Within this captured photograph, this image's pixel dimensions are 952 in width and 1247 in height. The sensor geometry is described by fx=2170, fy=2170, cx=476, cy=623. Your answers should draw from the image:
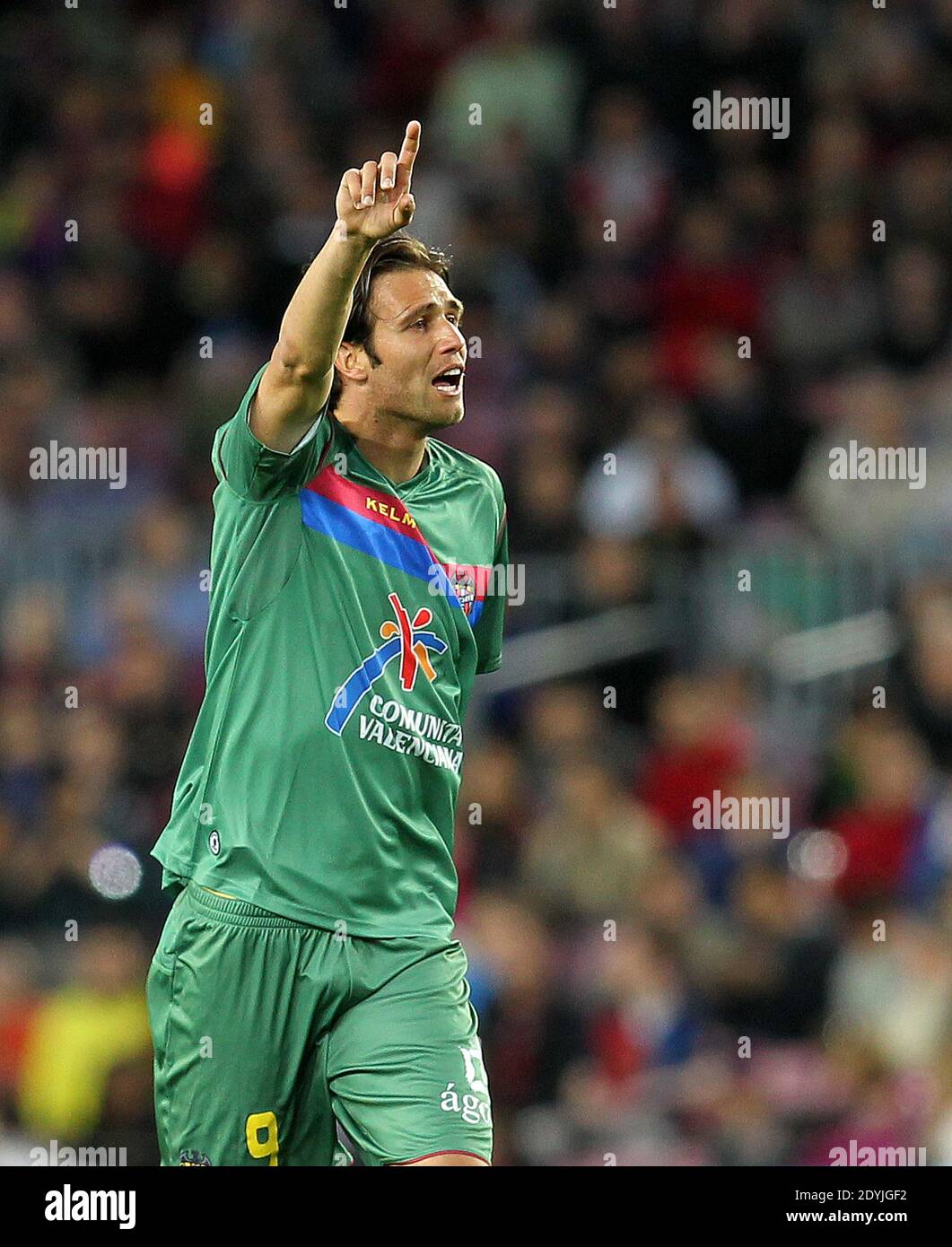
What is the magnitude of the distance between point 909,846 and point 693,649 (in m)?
1.09

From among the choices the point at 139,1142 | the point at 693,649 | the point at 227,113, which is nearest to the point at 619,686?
the point at 693,649

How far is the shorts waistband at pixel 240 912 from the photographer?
4.34m

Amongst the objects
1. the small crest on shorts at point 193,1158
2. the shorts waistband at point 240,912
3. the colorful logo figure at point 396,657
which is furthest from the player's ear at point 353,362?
the small crest on shorts at point 193,1158

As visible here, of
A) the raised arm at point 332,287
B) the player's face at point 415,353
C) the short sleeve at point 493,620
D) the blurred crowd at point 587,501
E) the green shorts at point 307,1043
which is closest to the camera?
the raised arm at point 332,287

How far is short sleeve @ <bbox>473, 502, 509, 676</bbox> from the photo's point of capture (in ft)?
15.8

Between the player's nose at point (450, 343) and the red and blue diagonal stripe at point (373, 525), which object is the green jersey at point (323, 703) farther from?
the player's nose at point (450, 343)

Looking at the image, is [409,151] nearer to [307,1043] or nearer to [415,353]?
[415,353]

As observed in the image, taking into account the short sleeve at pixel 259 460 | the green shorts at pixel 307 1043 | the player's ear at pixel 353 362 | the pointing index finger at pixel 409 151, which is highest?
the pointing index finger at pixel 409 151

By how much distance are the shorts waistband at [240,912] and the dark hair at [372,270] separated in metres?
1.06

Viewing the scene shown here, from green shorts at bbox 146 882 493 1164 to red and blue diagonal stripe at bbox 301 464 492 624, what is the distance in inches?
30.2

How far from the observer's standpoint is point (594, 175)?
9.84 m

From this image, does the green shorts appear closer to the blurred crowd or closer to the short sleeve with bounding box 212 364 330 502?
the short sleeve with bounding box 212 364 330 502

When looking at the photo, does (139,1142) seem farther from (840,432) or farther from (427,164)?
(427,164)

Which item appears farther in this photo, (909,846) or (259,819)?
(909,846)
